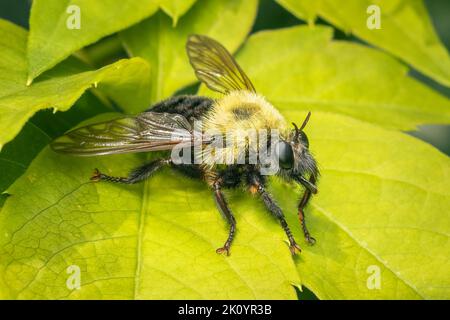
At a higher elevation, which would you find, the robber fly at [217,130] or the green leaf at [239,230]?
the robber fly at [217,130]

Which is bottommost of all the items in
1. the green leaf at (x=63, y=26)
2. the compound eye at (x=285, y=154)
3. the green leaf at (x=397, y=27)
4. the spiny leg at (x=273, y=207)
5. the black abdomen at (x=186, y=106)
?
the spiny leg at (x=273, y=207)

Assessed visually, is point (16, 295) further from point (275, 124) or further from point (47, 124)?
point (275, 124)

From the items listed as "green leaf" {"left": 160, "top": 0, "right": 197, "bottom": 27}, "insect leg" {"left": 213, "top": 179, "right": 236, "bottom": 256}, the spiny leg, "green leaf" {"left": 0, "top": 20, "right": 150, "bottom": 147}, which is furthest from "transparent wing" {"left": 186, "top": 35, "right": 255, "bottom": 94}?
"insect leg" {"left": 213, "top": 179, "right": 236, "bottom": 256}

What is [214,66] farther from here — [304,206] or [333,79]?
[304,206]

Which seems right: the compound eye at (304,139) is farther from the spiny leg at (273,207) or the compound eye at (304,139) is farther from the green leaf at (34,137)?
the green leaf at (34,137)

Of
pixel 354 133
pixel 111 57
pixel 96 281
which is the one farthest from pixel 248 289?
pixel 111 57

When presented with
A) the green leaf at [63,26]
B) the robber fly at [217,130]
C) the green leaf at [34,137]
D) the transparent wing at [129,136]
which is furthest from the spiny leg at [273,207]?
the green leaf at [63,26]
